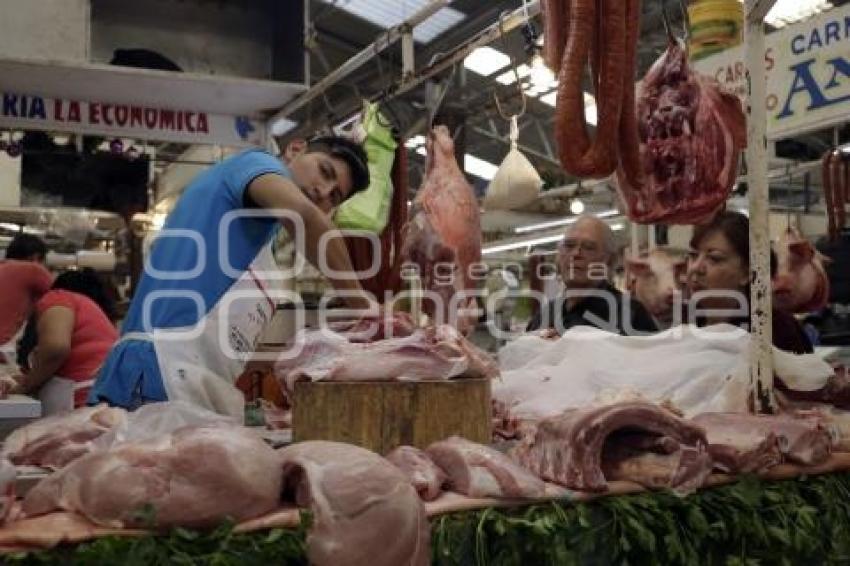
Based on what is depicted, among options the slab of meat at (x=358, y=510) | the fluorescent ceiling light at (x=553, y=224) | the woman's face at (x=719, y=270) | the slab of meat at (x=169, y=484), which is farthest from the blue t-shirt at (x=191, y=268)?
the fluorescent ceiling light at (x=553, y=224)

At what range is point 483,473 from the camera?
2.13 m

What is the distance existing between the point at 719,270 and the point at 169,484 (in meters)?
2.97

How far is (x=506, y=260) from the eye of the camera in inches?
649

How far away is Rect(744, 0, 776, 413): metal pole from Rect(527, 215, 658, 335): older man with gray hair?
2.81 meters

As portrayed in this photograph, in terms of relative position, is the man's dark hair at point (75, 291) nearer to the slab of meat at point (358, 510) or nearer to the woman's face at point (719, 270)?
the woman's face at point (719, 270)

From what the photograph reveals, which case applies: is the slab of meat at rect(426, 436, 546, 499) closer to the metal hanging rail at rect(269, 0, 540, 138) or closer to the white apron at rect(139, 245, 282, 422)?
the white apron at rect(139, 245, 282, 422)

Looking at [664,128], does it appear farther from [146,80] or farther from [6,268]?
[6,268]

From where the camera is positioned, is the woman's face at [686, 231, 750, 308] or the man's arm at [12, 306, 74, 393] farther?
the man's arm at [12, 306, 74, 393]

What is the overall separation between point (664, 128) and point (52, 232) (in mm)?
5951

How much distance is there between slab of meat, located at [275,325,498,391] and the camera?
255cm

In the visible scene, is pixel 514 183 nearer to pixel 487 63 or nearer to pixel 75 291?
pixel 75 291

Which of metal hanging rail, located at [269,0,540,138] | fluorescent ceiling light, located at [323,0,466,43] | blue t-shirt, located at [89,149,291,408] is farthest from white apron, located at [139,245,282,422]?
fluorescent ceiling light, located at [323,0,466,43]

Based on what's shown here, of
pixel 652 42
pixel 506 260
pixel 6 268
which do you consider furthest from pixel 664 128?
pixel 506 260

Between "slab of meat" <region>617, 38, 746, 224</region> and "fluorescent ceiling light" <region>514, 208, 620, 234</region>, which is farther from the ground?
"fluorescent ceiling light" <region>514, 208, 620, 234</region>
